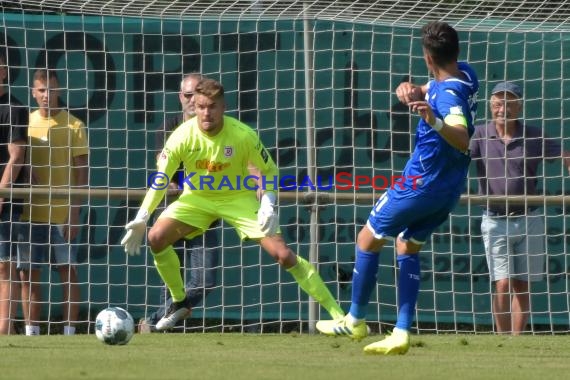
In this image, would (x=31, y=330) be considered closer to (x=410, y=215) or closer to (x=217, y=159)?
(x=217, y=159)

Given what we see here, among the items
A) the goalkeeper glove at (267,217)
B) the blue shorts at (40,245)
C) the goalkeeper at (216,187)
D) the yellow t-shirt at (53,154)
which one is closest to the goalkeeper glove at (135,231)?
the goalkeeper at (216,187)

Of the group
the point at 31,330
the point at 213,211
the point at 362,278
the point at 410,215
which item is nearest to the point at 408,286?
the point at 362,278

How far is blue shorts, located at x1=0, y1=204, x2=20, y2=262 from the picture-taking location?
11.5 meters

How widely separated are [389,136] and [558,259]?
1.82 metres

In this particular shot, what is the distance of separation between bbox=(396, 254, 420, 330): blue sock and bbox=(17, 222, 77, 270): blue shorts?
3727 millimetres

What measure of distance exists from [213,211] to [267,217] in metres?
0.56

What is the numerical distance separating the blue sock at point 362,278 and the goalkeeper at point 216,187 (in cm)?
99

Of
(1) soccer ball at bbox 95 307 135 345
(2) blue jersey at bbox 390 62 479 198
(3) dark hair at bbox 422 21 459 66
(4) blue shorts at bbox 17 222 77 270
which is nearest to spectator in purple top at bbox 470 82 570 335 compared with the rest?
(2) blue jersey at bbox 390 62 479 198

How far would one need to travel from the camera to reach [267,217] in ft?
32.1

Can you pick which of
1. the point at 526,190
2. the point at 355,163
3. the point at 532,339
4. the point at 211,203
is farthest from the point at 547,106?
the point at 211,203

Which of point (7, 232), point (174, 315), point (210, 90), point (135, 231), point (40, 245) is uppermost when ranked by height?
point (210, 90)

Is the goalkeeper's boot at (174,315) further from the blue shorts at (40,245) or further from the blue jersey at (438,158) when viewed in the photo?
the blue jersey at (438,158)

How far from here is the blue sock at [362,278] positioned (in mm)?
8805

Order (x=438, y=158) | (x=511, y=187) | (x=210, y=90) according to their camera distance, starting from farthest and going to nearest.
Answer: (x=511, y=187), (x=210, y=90), (x=438, y=158)
